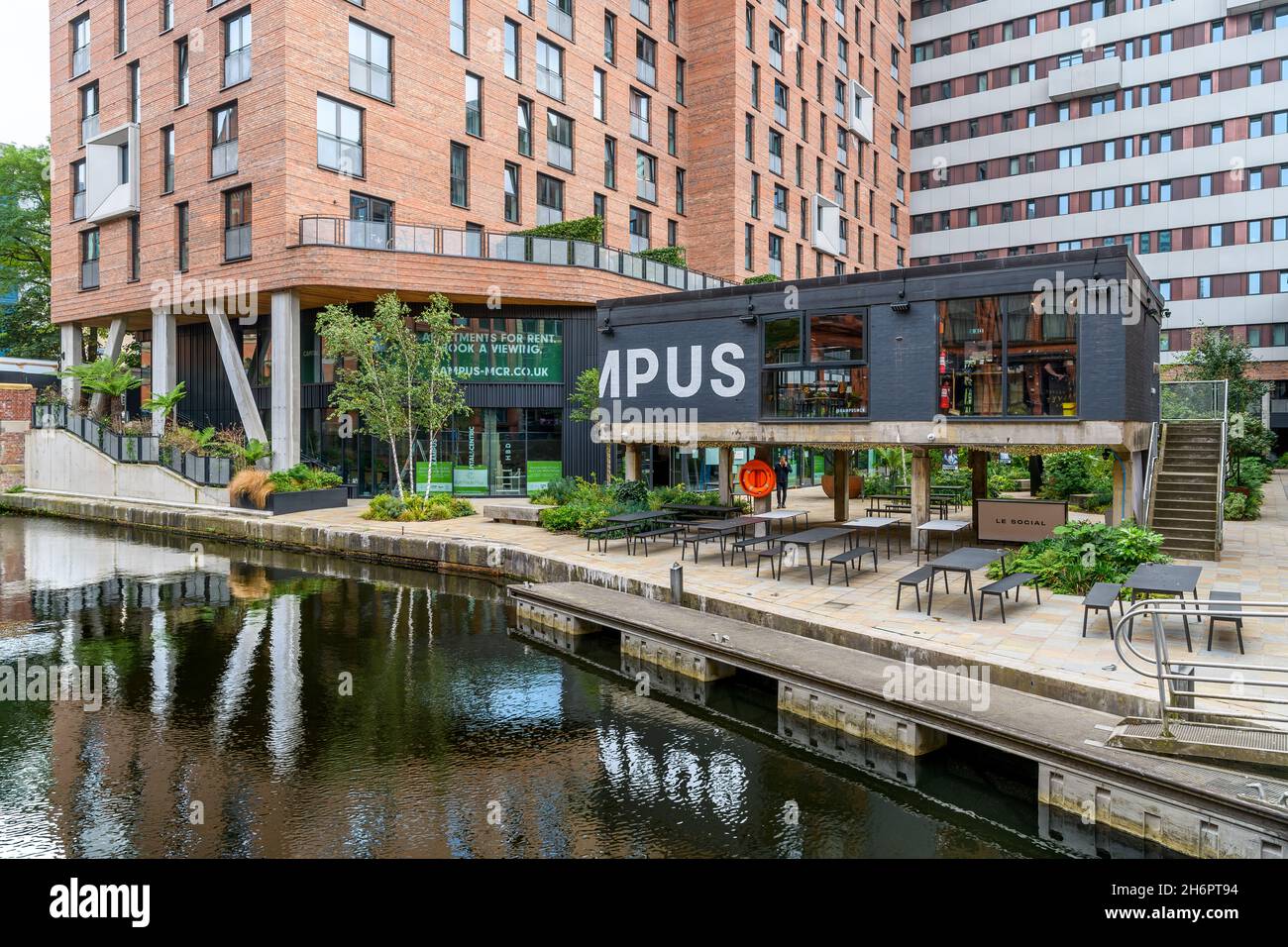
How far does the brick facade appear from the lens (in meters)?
26.0

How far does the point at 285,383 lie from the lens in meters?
27.2

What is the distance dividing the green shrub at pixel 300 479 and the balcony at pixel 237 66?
1264 cm

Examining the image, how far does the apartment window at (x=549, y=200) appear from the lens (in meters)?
32.7

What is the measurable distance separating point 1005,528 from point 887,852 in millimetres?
11514

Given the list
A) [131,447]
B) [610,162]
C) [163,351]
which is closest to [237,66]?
[163,351]

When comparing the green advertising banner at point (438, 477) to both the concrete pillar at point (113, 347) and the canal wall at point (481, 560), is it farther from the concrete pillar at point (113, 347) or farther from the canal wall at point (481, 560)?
the concrete pillar at point (113, 347)

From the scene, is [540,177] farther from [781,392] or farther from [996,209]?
[996,209]

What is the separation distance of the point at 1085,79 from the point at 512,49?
118 ft

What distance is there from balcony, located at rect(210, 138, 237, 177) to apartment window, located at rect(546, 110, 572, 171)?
11.1 meters

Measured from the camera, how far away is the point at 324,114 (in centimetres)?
2645

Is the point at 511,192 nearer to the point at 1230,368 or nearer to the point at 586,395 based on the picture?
the point at 586,395

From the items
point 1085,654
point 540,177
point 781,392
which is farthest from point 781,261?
point 1085,654

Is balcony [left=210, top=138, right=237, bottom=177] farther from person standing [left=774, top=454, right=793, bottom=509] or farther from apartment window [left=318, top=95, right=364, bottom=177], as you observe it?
person standing [left=774, top=454, right=793, bottom=509]

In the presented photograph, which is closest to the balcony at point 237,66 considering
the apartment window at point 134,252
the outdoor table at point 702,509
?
the apartment window at point 134,252
